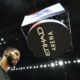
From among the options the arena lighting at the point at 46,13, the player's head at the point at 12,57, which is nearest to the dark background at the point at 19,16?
the arena lighting at the point at 46,13

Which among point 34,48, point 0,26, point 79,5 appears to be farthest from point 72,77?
point 34,48

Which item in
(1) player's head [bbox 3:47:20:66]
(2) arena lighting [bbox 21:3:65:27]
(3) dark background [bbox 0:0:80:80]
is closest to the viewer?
(2) arena lighting [bbox 21:3:65:27]

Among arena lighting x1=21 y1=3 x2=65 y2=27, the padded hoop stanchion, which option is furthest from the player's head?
arena lighting x1=21 y1=3 x2=65 y2=27

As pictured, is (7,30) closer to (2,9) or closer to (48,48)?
(2,9)

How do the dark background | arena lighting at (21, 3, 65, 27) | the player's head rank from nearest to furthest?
arena lighting at (21, 3, 65, 27) → the player's head → the dark background

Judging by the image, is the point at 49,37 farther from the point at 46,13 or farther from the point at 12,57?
the point at 12,57

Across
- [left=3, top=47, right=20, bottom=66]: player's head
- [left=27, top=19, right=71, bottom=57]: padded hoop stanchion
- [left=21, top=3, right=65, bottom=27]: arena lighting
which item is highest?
[left=21, top=3, right=65, bottom=27]: arena lighting

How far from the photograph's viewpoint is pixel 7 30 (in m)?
4.02

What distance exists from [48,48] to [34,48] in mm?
160

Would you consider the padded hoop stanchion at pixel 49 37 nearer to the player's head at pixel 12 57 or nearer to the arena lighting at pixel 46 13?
the arena lighting at pixel 46 13

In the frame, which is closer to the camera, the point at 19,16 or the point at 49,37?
the point at 49,37

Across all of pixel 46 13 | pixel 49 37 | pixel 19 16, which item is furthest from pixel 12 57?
pixel 19 16

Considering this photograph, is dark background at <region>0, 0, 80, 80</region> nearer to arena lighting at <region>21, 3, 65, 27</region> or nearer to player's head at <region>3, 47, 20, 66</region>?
arena lighting at <region>21, 3, 65, 27</region>

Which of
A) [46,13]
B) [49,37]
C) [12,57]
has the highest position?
[46,13]
